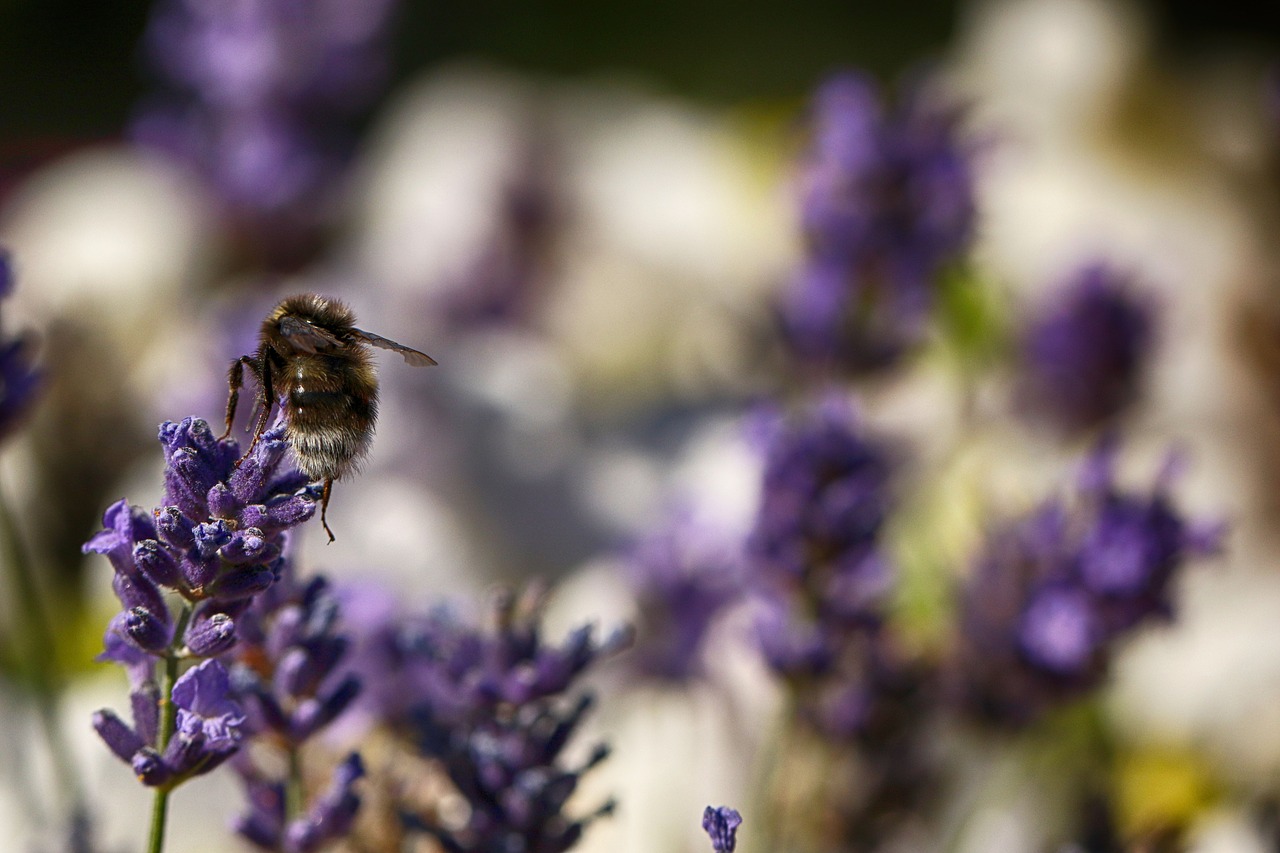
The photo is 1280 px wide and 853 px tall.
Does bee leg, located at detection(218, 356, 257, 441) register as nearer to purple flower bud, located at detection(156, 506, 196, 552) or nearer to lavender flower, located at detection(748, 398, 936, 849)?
purple flower bud, located at detection(156, 506, 196, 552)

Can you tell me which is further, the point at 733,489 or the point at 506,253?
the point at 506,253

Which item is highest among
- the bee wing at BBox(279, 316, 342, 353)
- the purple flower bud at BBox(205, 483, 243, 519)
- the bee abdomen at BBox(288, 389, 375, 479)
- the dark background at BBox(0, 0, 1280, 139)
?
the dark background at BBox(0, 0, 1280, 139)

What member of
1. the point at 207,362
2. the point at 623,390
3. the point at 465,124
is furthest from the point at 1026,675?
the point at 465,124

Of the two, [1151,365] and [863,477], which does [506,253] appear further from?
[863,477]

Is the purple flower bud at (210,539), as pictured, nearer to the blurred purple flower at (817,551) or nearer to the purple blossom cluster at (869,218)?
the blurred purple flower at (817,551)

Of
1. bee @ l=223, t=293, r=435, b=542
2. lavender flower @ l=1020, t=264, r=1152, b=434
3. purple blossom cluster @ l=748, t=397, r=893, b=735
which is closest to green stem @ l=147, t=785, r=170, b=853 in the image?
bee @ l=223, t=293, r=435, b=542

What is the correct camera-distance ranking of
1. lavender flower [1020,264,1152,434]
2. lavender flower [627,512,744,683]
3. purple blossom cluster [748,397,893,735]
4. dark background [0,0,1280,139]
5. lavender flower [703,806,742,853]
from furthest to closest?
dark background [0,0,1280,139]
lavender flower [1020,264,1152,434]
lavender flower [627,512,744,683]
purple blossom cluster [748,397,893,735]
lavender flower [703,806,742,853]

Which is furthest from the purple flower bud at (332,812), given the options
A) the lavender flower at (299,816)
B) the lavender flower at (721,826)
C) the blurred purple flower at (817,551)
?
the blurred purple flower at (817,551)

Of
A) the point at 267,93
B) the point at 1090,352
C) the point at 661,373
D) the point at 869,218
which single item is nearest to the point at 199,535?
the point at 869,218
